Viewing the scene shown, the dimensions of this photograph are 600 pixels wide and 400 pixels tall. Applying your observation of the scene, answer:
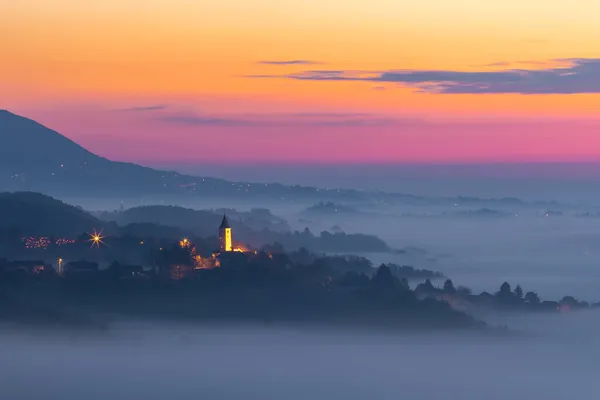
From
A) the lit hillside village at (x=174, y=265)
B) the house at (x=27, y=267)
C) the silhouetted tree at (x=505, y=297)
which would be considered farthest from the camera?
the silhouetted tree at (x=505, y=297)

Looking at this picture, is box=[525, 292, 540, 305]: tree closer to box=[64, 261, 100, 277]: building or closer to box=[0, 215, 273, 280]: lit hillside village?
box=[0, 215, 273, 280]: lit hillside village

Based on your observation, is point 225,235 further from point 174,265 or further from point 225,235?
point 174,265

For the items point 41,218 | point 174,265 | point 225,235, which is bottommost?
point 174,265

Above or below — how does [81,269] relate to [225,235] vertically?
below

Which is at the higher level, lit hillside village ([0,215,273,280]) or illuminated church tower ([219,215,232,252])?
illuminated church tower ([219,215,232,252])

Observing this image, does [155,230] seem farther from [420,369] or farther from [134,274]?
[420,369]

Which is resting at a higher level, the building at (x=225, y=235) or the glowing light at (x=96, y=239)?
the glowing light at (x=96, y=239)

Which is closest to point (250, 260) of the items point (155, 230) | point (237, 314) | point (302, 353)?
point (237, 314)

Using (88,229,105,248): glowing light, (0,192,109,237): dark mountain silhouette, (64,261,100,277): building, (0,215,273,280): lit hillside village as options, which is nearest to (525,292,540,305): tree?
(0,215,273,280): lit hillside village

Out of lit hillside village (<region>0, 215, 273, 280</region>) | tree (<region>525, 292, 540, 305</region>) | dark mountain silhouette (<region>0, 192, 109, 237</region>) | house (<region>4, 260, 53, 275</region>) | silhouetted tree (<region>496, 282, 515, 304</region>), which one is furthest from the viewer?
dark mountain silhouette (<region>0, 192, 109, 237</region>)

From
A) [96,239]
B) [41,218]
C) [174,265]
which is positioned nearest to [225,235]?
[174,265]

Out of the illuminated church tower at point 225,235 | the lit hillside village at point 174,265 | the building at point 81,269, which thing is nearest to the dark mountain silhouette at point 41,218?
the lit hillside village at point 174,265

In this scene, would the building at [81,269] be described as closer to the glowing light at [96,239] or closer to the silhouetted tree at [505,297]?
the glowing light at [96,239]

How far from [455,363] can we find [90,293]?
30981mm
